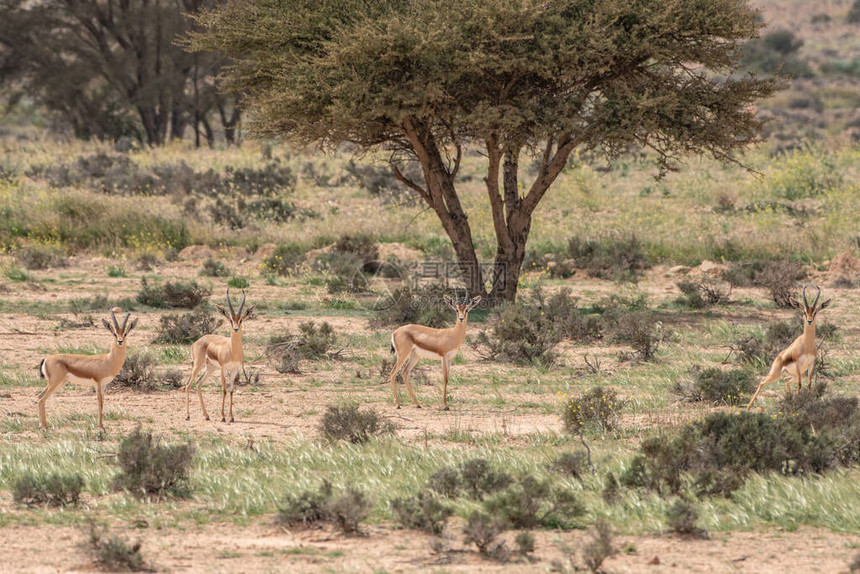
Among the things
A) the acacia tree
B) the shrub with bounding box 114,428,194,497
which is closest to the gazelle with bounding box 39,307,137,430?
the shrub with bounding box 114,428,194,497

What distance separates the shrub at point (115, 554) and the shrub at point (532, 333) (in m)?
8.68

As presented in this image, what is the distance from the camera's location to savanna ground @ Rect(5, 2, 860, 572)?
682 centimetres

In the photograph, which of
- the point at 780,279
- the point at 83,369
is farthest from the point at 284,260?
the point at 83,369

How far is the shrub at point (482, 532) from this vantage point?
643 centimetres

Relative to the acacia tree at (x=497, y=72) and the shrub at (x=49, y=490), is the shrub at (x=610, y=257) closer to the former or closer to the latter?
the acacia tree at (x=497, y=72)

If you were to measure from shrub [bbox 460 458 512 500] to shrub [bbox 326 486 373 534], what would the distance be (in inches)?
35.7

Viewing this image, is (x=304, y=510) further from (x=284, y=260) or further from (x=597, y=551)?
(x=284, y=260)

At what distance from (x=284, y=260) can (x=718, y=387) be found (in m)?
14.3

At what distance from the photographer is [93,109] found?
155 feet

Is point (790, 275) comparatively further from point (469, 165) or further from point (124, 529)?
point (469, 165)

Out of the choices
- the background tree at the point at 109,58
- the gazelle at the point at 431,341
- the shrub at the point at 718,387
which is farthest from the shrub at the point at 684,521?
the background tree at the point at 109,58

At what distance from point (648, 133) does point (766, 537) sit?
11.7 meters

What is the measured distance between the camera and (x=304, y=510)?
23.1 ft

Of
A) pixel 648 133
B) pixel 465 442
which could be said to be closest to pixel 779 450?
pixel 465 442
